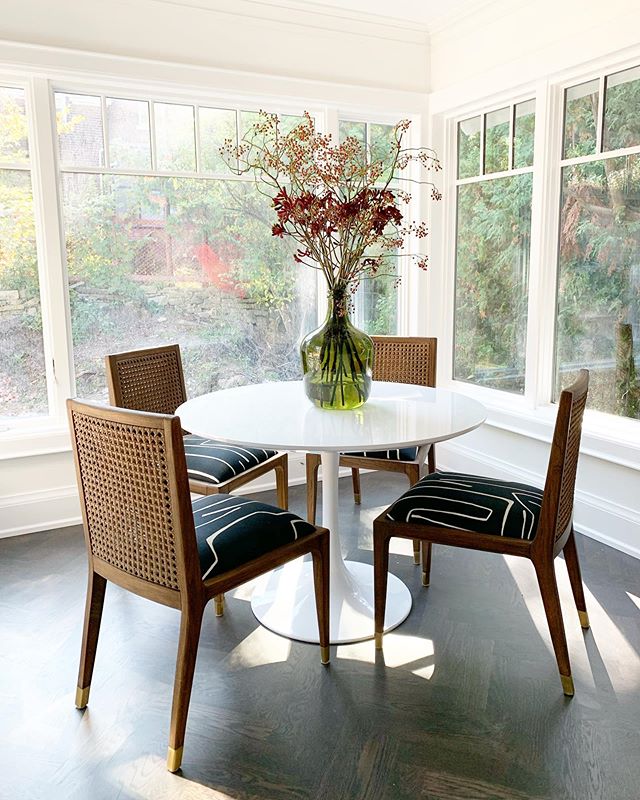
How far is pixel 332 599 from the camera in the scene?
97.7 inches

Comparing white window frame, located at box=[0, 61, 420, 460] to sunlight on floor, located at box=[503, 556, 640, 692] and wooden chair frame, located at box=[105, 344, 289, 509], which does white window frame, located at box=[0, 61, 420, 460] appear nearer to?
wooden chair frame, located at box=[105, 344, 289, 509]

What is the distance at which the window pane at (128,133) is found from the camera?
131 inches

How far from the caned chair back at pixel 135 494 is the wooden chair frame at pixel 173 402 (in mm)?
687

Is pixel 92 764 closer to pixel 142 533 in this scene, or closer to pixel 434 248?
pixel 142 533

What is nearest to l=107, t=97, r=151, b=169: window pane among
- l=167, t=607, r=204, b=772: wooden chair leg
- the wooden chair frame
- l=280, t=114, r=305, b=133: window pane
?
l=280, t=114, r=305, b=133: window pane

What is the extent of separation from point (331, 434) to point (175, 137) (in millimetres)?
2242

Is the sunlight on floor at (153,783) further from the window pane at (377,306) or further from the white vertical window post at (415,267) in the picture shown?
the white vertical window post at (415,267)

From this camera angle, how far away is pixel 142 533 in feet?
5.69

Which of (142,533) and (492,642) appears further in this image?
(492,642)

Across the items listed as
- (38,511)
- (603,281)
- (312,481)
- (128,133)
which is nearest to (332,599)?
(312,481)

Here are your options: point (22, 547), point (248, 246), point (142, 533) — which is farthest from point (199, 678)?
point (248, 246)

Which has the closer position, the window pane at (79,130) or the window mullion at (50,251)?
the window mullion at (50,251)

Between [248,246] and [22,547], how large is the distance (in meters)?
1.97

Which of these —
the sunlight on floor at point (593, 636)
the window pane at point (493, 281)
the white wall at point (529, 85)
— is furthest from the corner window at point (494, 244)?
the sunlight on floor at point (593, 636)
